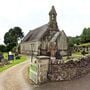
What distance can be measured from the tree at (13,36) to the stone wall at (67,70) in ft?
226

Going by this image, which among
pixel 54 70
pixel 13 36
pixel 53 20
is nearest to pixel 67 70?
pixel 54 70

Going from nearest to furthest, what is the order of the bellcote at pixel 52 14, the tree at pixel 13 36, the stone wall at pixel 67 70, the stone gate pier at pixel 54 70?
1. the stone gate pier at pixel 54 70
2. the stone wall at pixel 67 70
3. the bellcote at pixel 52 14
4. the tree at pixel 13 36

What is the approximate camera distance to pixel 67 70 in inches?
815

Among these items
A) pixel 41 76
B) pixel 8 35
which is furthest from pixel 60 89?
pixel 8 35

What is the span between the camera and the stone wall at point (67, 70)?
65.7 feet

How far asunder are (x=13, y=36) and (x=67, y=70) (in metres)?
78.1

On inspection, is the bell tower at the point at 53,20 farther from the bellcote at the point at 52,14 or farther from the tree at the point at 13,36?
the tree at the point at 13,36

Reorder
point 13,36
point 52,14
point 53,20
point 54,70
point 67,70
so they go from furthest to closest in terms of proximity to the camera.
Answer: point 13,36 < point 53,20 < point 52,14 < point 67,70 < point 54,70

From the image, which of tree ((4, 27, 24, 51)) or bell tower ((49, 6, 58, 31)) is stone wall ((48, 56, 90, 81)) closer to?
bell tower ((49, 6, 58, 31))

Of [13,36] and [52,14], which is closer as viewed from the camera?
[52,14]

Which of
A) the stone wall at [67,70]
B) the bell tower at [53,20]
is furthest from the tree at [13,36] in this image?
the stone wall at [67,70]

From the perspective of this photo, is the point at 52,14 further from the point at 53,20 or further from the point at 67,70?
the point at 67,70

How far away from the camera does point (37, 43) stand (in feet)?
182

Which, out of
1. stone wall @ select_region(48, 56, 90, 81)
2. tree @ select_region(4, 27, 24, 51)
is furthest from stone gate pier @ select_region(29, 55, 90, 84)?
tree @ select_region(4, 27, 24, 51)
